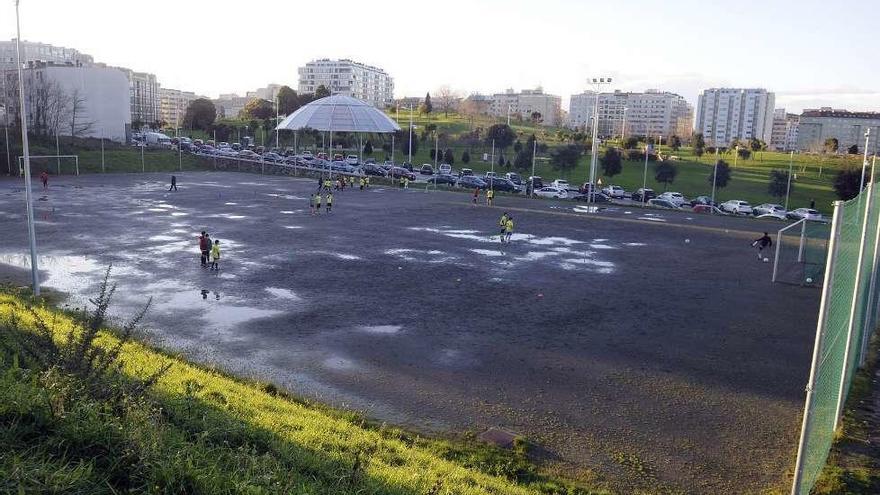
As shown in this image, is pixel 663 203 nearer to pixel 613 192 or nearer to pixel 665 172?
pixel 613 192

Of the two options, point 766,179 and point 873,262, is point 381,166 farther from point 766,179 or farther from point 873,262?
point 873,262

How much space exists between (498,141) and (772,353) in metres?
60.8

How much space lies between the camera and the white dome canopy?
2415 inches

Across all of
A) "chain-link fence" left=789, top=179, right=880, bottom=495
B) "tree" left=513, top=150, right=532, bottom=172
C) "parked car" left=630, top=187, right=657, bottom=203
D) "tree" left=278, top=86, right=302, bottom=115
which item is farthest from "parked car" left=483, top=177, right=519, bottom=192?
"tree" left=278, top=86, right=302, bottom=115

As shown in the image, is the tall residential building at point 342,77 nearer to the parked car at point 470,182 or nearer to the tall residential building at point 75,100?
the tall residential building at point 75,100

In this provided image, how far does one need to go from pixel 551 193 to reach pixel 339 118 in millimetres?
25360

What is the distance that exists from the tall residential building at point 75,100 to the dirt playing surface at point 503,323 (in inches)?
1458

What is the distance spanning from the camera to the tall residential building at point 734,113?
484 feet

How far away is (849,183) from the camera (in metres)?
44.1

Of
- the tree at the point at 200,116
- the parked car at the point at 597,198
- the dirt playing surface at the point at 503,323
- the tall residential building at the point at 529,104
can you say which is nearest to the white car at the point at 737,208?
the parked car at the point at 597,198

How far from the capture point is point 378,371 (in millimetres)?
11227

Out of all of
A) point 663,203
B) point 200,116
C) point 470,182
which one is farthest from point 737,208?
point 200,116

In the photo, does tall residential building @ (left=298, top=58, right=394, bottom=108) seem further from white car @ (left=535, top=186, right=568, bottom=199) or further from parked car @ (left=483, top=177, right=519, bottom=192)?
white car @ (left=535, top=186, right=568, bottom=199)

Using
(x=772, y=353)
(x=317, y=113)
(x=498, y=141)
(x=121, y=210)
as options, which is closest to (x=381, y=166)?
(x=317, y=113)
